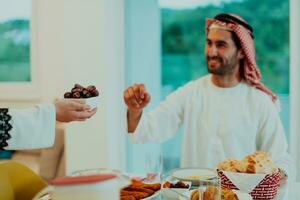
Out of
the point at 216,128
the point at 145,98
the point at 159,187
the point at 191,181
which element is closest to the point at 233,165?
the point at 191,181

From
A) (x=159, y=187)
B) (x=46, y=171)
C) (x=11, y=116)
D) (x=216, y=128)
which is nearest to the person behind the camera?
(x=11, y=116)

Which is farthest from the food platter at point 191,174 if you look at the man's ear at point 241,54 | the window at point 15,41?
the window at point 15,41

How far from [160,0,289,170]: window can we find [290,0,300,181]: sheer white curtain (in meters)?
0.12

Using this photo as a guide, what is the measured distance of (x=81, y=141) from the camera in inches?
127

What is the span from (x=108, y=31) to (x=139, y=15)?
0.41 m

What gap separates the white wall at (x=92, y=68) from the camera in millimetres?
3160

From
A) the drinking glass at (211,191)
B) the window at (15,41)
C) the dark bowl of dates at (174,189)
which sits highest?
the window at (15,41)

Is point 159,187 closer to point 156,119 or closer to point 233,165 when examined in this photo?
point 233,165

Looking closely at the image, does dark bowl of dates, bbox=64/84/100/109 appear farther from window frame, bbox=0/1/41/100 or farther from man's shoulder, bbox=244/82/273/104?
window frame, bbox=0/1/41/100

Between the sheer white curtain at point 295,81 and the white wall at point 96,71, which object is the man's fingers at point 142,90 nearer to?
the white wall at point 96,71

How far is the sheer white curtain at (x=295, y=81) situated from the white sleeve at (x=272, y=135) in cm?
67

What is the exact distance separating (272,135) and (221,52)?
503 mm

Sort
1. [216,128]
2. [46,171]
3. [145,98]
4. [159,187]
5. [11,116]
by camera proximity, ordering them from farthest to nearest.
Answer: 1. [46,171]
2. [216,128]
3. [145,98]
4. [159,187]
5. [11,116]

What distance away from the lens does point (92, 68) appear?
3178 millimetres
